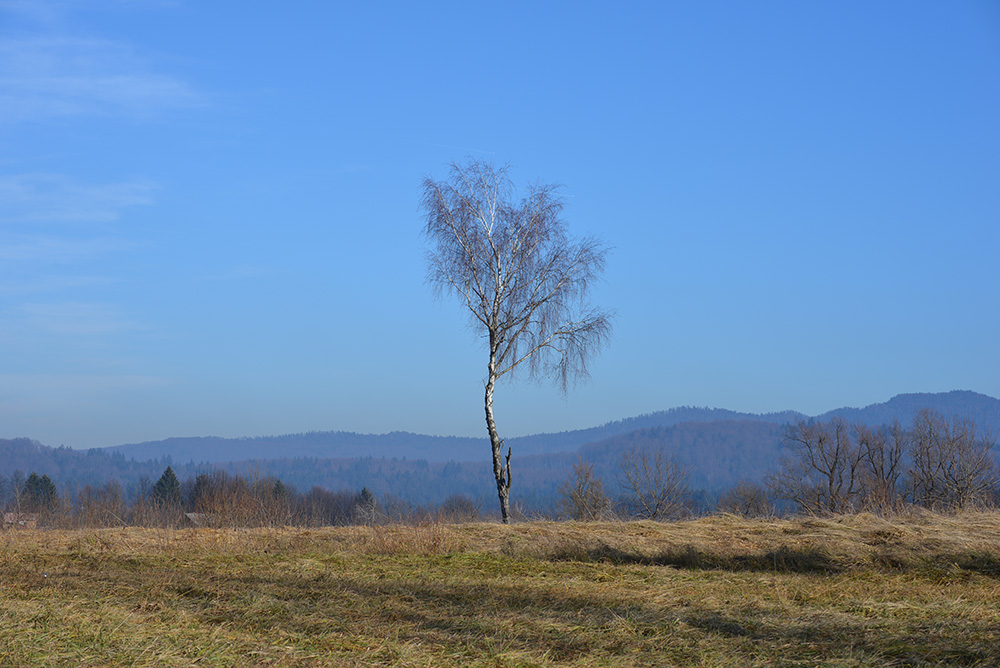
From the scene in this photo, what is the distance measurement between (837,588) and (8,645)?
717cm

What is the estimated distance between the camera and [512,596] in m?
7.56

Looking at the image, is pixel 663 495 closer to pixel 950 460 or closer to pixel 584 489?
pixel 584 489

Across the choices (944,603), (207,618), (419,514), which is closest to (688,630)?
(944,603)

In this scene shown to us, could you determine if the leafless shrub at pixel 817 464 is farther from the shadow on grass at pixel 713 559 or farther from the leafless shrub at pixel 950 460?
the shadow on grass at pixel 713 559

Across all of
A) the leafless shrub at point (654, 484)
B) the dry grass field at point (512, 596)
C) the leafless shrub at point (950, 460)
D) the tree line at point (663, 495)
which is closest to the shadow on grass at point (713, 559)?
the dry grass field at point (512, 596)

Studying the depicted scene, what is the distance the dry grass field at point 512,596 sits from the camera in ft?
16.7

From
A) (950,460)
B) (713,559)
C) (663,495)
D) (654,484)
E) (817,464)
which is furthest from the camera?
(817,464)

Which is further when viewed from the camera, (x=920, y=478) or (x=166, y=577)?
(x=920, y=478)

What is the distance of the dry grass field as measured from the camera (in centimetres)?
509

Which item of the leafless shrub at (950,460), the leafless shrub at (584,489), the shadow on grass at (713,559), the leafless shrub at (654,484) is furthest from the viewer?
the leafless shrub at (950,460)

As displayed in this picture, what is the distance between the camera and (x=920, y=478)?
123 ft

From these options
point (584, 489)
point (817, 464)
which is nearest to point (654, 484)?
point (584, 489)

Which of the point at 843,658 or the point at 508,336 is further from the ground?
the point at 508,336

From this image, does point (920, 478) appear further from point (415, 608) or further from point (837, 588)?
point (415, 608)
